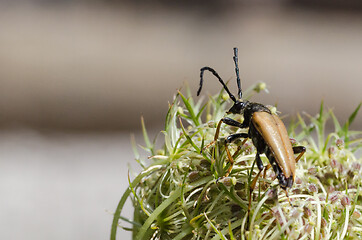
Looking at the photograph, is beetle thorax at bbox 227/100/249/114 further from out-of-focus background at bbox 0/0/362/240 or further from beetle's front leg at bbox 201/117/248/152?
out-of-focus background at bbox 0/0/362/240

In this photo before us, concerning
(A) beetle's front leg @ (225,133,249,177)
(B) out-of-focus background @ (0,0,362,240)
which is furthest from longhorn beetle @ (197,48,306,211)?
(B) out-of-focus background @ (0,0,362,240)

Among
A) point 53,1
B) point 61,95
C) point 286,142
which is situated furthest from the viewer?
point 53,1

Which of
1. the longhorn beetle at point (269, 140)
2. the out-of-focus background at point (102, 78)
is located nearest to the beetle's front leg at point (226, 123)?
the longhorn beetle at point (269, 140)

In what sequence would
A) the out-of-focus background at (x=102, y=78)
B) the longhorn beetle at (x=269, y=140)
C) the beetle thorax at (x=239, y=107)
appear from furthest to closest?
the out-of-focus background at (x=102, y=78)
the beetle thorax at (x=239, y=107)
the longhorn beetle at (x=269, y=140)

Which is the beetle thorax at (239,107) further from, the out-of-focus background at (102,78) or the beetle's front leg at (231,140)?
the out-of-focus background at (102,78)

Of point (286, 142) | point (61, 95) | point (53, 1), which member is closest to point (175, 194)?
point (286, 142)

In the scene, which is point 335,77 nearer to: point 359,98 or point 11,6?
point 359,98
